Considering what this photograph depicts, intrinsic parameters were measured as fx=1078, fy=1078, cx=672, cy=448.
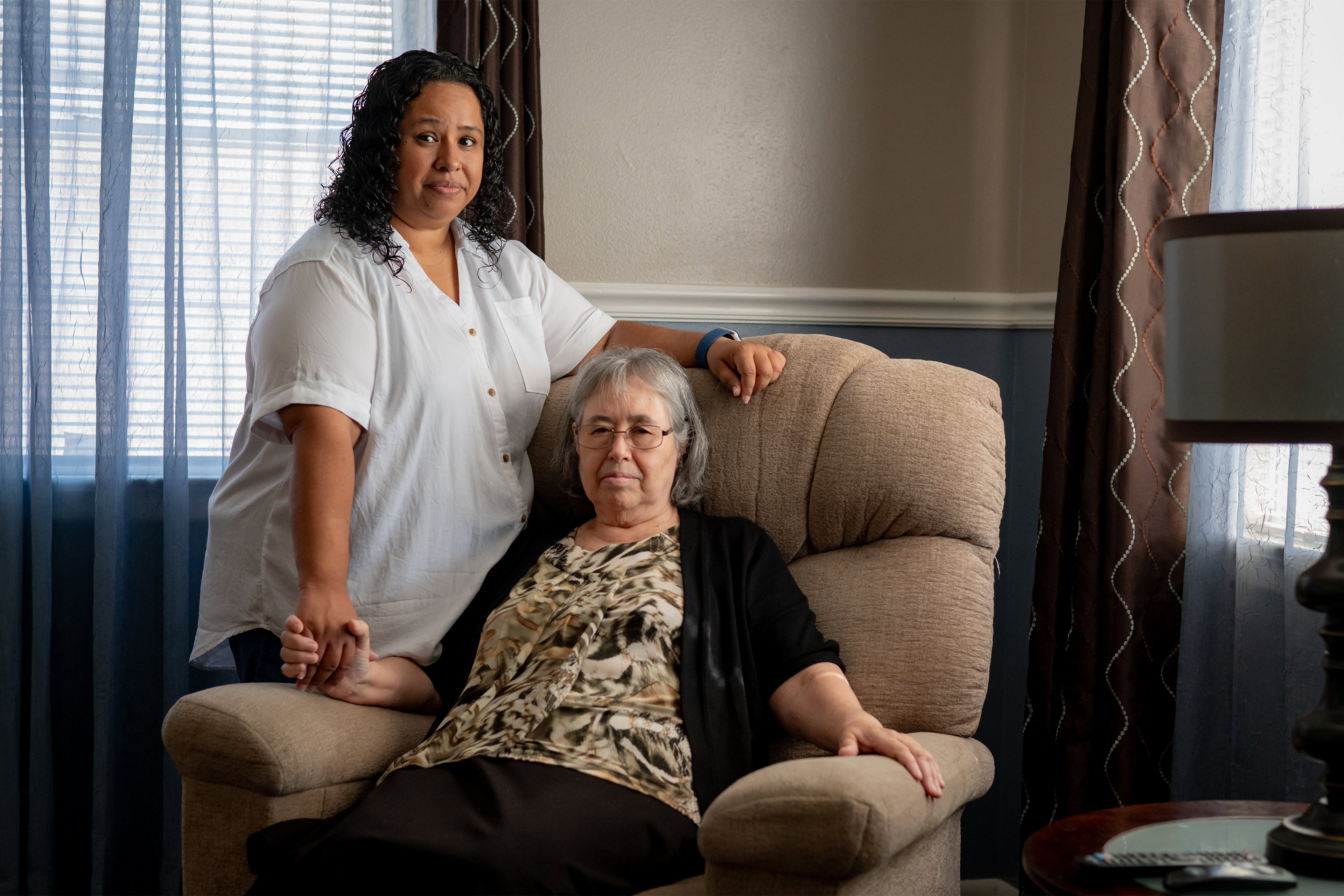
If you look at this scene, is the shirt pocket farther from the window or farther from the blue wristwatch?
the window

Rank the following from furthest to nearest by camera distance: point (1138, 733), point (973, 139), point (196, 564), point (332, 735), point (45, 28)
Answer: point (973, 139) → point (196, 564) → point (45, 28) → point (1138, 733) → point (332, 735)

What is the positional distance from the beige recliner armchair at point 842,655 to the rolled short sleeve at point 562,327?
7cm

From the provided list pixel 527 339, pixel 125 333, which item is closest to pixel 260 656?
pixel 527 339

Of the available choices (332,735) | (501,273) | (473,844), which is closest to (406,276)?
A: (501,273)

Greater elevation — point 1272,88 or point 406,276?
point 1272,88

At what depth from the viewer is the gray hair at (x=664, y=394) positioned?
1.78 meters

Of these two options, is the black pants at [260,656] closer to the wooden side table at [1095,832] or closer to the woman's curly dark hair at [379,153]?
the woman's curly dark hair at [379,153]

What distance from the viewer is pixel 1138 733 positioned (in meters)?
1.96

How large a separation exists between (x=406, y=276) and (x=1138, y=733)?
1529 millimetres

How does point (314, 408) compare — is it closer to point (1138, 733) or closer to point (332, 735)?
point (332, 735)

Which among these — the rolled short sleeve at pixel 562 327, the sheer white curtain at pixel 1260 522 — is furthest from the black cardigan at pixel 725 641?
the sheer white curtain at pixel 1260 522

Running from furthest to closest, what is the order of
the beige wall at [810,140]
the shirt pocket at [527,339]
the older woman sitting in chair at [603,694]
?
the beige wall at [810,140] → the shirt pocket at [527,339] → the older woman sitting in chair at [603,694]

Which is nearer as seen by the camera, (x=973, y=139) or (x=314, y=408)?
(x=314, y=408)

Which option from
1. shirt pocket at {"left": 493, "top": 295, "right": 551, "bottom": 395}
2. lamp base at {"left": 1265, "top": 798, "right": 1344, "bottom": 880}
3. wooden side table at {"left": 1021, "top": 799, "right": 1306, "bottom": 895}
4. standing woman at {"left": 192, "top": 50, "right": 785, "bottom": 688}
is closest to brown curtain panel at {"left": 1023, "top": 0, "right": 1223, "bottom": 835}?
wooden side table at {"left": 1021, "top": 799, "right": 1306, "bottom": 895}
